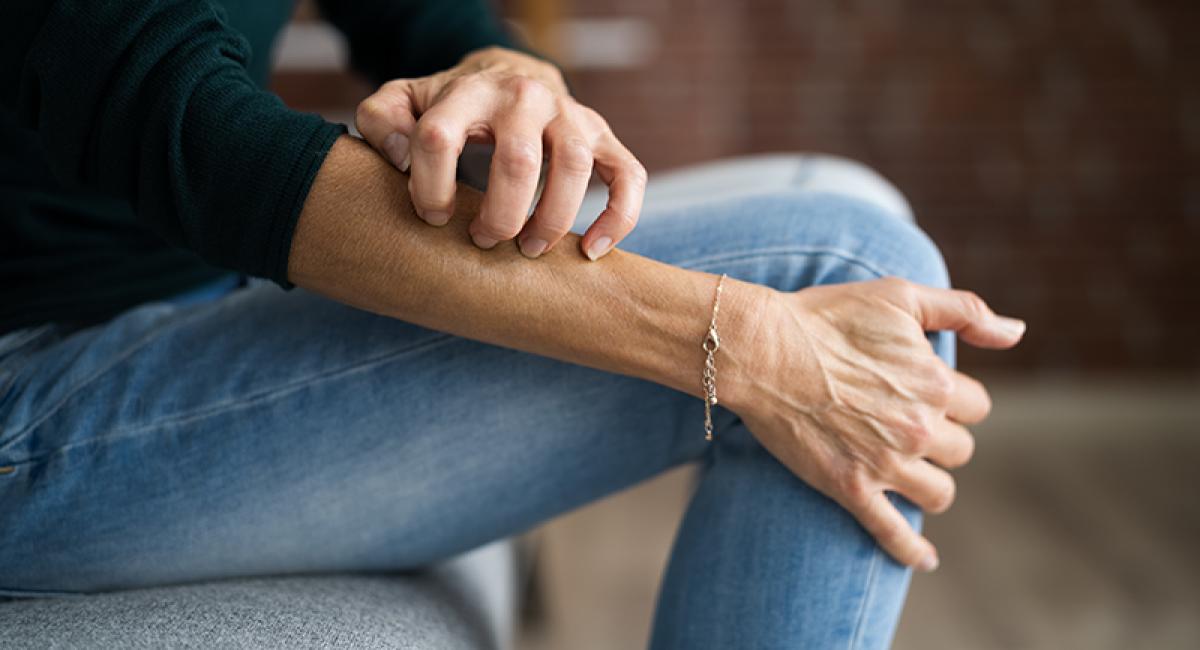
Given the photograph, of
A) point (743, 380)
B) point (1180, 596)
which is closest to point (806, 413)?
point (743, 380)

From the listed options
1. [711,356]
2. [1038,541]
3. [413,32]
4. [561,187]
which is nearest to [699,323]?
[711,356]

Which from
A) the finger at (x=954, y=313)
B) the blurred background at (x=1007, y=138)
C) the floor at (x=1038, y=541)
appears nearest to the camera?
the finger at (x=954, y=313)

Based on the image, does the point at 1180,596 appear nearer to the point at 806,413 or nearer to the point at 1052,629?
the point at 1052,629

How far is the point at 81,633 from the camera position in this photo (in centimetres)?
61

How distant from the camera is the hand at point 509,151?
0.59m

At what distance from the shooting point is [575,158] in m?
0.61

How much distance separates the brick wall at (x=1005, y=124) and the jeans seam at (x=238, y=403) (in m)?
1.98

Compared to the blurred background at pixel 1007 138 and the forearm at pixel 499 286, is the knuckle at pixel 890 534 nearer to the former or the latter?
the forearm at pixel 499 286

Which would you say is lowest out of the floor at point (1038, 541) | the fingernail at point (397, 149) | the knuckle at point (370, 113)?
the floor at point (1038, 541)

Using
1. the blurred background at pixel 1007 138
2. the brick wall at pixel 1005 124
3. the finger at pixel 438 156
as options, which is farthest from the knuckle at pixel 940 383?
the brick wall at pixel 1005 124

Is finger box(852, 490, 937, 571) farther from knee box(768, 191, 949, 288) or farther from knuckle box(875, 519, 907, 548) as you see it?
knee box(768, 191, 949, 288)

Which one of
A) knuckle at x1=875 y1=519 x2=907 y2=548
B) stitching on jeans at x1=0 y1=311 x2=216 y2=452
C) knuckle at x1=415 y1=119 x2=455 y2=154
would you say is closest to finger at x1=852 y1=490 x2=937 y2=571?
knuckle at x1=875 y1=519 x2=907 y2=548

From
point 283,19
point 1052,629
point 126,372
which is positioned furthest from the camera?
point 1052,629

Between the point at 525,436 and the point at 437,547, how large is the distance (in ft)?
0.38
